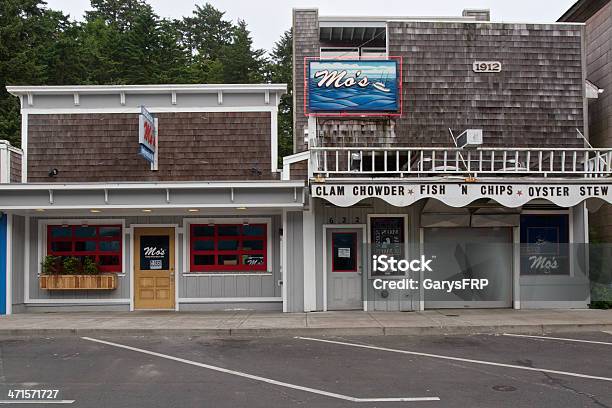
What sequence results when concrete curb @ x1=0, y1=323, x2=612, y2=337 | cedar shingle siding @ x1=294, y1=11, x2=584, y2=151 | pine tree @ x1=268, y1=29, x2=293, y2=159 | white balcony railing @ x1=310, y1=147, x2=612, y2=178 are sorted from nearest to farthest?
1. concrete curb @ x1=0, y1=323, x2=612, y2=337
2. white balcony railing @ x1=310, y1=147, x2=612, y2=178
3. cedar shingle siding @ x1=294, y1=11, x2=584, y2=151
4. pine tree @ x1=268, y1=29, x2=293, y2=159

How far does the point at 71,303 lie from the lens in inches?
609

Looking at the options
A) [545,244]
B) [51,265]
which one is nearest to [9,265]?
[51,265]

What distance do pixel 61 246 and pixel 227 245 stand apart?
4.30 metres

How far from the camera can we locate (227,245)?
15.6m

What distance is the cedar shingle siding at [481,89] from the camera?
16047mm

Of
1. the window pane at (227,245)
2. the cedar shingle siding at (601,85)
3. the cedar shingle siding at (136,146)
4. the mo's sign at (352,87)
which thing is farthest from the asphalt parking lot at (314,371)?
the mo's sign at (352,87)

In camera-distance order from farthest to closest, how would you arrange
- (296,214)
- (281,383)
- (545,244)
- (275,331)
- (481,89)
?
(481,89) < (545,244) < (296,214) < (275,331) < (281,383)

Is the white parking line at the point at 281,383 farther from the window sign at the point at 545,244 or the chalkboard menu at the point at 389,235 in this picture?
the window sign at the point at 545,244

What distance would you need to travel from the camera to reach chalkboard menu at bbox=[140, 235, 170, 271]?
1555cm

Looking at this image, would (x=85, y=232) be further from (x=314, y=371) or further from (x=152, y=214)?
(x=314, y=371)

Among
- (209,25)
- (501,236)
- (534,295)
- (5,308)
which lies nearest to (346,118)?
(501,236)

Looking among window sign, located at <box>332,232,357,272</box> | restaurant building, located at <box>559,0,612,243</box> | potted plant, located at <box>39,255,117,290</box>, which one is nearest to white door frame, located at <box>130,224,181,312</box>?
potted plant, located at <box>39,255,117,290</box>

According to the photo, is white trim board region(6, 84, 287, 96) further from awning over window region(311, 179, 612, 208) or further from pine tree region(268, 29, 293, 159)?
pine tree region(268, 29, 293, 159)

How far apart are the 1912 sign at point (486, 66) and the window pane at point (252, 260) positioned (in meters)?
7.61
